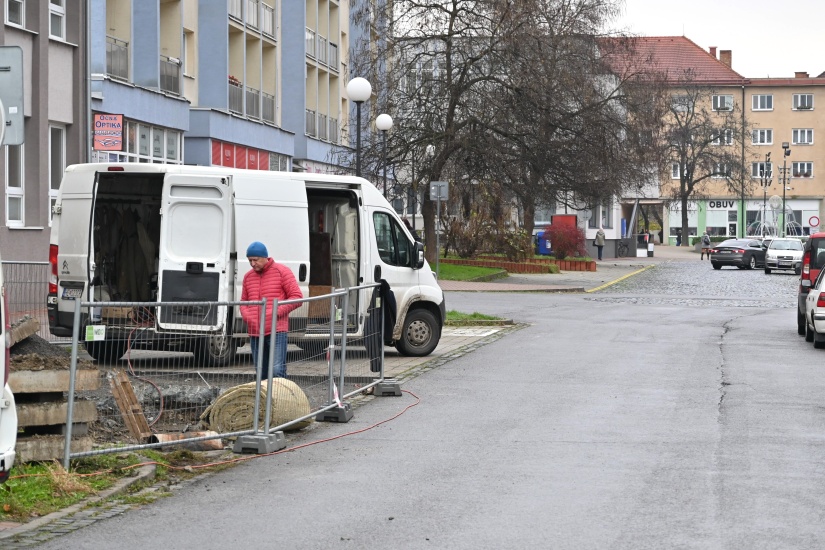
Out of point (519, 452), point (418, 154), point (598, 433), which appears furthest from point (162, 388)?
point (418, 154)

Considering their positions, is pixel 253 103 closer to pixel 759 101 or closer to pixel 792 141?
pixel 759 101

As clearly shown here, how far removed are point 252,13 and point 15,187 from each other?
18341mm

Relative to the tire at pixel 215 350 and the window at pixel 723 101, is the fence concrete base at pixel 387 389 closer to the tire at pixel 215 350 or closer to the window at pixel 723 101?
the tire at pixel 215 350

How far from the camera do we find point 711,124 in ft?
311

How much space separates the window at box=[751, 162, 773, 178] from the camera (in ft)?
333

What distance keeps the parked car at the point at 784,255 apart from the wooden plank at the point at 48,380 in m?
49.4

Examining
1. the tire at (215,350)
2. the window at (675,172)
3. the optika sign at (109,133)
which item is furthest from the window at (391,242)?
the window at (675,172)

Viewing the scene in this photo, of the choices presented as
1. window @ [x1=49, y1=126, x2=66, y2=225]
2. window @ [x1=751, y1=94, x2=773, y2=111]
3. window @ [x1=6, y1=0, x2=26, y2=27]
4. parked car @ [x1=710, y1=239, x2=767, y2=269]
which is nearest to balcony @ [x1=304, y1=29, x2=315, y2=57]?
parked car @ [x1=710, y1=239, x2=767, y2=269]

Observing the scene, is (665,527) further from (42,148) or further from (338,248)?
(42,148)

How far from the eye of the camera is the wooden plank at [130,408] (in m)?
9.62

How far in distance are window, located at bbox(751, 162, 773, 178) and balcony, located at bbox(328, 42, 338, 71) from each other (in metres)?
54.0

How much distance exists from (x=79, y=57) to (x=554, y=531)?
22.7 meters

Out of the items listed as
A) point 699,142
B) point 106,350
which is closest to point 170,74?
point 106,350

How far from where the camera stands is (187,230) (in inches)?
628
